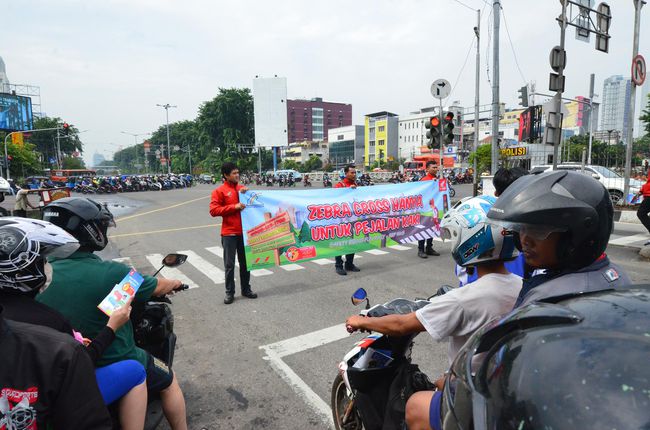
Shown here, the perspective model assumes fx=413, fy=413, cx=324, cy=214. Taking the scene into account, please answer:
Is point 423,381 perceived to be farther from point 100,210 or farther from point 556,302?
point 100,210

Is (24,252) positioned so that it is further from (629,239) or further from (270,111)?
(270,111)

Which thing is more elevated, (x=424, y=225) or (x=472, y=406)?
(x=472, y=406)

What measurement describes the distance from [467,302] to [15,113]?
50.8m

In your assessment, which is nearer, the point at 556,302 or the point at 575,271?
the point at 556,302

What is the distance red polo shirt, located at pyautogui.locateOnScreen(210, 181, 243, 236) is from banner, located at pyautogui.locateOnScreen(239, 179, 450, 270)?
13cm

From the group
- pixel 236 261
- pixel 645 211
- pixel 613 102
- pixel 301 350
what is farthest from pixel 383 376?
pixel 613 102

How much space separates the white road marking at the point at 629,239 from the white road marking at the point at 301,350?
8.15 metres

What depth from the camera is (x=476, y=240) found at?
206 centimetres

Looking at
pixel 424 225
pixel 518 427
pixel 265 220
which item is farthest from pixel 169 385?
pixel 424 225

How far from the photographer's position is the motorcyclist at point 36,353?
1.25m

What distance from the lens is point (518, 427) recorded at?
32.2 inches

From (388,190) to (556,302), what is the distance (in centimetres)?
680

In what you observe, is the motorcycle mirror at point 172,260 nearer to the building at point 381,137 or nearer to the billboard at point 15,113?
the billboard at point 15,113

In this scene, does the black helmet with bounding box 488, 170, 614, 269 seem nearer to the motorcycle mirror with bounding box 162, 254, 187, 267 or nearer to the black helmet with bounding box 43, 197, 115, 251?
the black helmet with bounding box 43, 197, 115, 251
